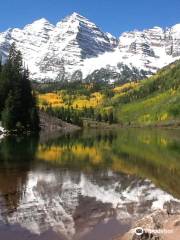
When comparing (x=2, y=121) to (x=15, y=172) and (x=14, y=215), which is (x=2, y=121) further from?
(x=14, y=215)

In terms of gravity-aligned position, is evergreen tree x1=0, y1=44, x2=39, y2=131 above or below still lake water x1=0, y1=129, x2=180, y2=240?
above

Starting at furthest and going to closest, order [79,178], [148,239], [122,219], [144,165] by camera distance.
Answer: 1. [144,165]
2. [79,178]
3. [122,219]
4. [148,239]

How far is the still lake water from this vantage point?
34.7m

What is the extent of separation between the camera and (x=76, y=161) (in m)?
82.1

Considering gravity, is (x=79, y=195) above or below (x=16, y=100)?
below

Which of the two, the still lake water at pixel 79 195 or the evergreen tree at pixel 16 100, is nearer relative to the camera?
the still lake water at pixel 79 195

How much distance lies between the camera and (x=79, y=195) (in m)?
48.2

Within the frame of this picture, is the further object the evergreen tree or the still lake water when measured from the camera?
the evergreen tree

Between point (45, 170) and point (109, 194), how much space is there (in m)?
21.3

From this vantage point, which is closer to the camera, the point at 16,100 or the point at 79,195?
the point at 79,195

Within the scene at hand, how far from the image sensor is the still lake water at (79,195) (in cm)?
3469

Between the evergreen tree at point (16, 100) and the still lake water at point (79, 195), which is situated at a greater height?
the evergreen tree at point (16, 100)

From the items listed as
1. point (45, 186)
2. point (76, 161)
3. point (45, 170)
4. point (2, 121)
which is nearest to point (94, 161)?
point (76, 161)

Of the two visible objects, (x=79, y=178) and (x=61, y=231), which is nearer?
(x=61, y=231)
